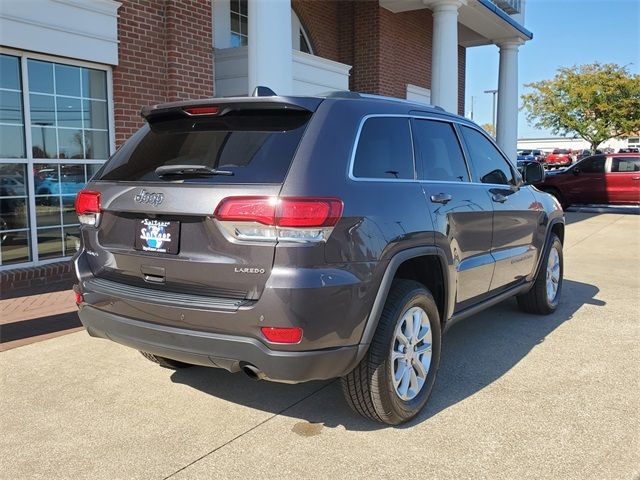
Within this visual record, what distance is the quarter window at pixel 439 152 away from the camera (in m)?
4.02

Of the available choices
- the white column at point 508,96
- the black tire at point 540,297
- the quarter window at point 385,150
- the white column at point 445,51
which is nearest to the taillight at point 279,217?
the quarter window at point 385,150

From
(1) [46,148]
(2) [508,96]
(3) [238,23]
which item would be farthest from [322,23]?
(1) [46,148]

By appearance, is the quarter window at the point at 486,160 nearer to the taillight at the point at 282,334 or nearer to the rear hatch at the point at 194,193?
the rear hatch at the point at 194,193

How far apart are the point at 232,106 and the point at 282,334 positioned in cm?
128

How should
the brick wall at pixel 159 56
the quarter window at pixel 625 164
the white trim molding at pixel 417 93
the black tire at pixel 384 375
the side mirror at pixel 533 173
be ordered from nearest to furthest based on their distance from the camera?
the black tire at pixel 384 375
the side mirror at pixel 533 173
the brick wall at pixel 159 56
the white trim molding at pixel 417 93
the quarter window at pixel 625 164

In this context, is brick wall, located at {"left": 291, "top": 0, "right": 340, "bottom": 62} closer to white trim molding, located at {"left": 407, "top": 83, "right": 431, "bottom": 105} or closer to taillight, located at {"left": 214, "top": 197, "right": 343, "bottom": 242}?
white trim molding, located at {"left": 407, "top": 83, "right": 431, "bottom": 105}

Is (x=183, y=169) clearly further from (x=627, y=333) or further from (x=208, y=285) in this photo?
(x=627, y=333)

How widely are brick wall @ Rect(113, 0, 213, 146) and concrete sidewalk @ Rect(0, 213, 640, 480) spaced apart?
3.63m

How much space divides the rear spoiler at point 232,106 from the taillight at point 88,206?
63cm

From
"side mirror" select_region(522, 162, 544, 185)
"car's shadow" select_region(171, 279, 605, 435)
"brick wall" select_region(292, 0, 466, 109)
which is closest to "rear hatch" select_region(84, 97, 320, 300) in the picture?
"car's shadow" select_region(171, 279, 605, 435)

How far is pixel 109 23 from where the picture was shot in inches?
292

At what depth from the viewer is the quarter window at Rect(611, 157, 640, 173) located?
17.8 metres

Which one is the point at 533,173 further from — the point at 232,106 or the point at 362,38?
the point at 362,38

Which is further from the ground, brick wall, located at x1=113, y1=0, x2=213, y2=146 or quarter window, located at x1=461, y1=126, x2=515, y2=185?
brick wall, located at x1=113, y1=0, x2=213, y2=146
